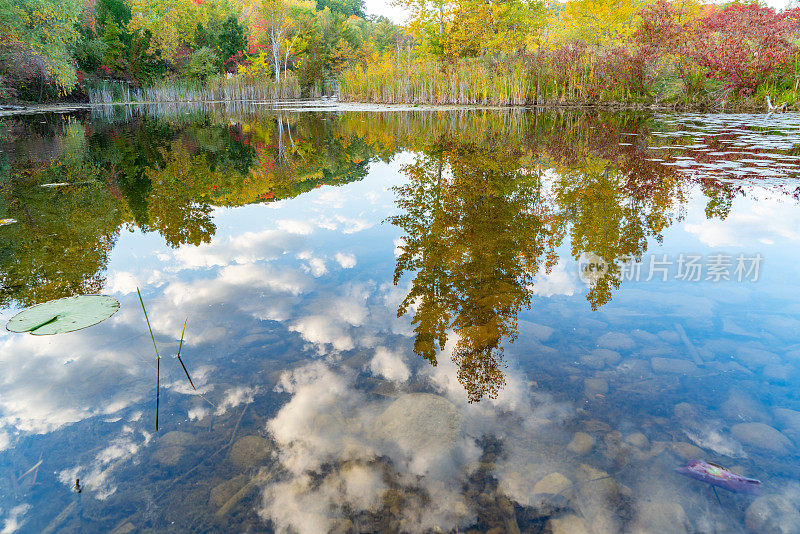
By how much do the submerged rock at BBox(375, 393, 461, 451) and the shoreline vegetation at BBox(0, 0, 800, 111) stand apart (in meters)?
16.0

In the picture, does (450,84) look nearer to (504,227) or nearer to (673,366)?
(504,227)

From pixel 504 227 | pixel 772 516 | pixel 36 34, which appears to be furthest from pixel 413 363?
pixel 36 34

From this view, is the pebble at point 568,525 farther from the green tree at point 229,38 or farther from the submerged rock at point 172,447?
the green tree at point 229,38

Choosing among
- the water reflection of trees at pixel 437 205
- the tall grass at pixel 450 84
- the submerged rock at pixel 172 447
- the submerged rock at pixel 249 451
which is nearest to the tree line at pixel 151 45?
the water reflection of trees at pixel 437 205

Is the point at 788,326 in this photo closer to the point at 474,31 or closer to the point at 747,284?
the point at 747,284

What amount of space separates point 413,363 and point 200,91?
35.5 meters

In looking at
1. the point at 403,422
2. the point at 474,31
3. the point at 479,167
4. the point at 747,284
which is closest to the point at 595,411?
the point at 403,422

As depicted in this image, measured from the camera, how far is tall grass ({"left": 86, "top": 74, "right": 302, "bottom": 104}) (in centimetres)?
2977

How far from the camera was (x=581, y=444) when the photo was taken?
150 centimetres

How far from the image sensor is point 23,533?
122cm

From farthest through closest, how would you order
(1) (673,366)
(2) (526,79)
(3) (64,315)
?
(2) (526,79) < (3) (64,315) < (1) (673,366)

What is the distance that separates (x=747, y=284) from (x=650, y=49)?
16.5 meters

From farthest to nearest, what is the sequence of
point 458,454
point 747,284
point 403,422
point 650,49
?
point 650,49
point 747,284
point 403,422
point 458,454

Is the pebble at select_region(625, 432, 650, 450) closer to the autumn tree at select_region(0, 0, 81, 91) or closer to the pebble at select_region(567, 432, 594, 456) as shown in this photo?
the pebble at select_region(567, 432, 594, 456)
